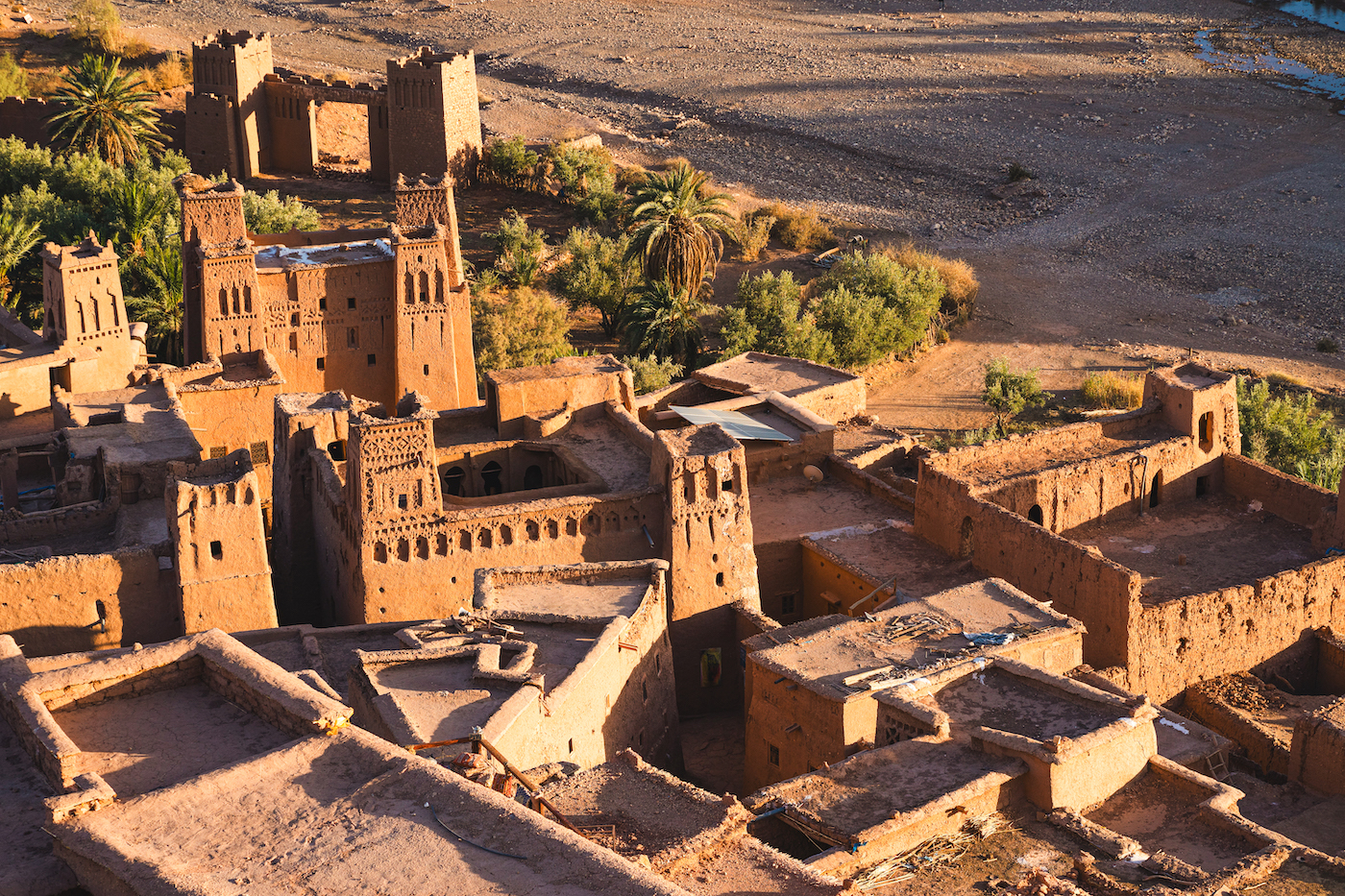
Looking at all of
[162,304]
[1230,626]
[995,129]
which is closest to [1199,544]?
[1230,626]

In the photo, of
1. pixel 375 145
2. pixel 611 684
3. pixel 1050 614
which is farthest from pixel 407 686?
pixel 375 145

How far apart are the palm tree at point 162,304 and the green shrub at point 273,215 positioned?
3.73 meters

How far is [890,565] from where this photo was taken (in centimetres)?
2858

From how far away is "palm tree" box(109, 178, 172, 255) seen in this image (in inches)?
1837

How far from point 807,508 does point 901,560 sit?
2.81m

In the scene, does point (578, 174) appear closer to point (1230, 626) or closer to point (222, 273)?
point (222, 273)

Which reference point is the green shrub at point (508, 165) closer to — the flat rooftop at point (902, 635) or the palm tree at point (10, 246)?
the palm tree at point (10, 246)

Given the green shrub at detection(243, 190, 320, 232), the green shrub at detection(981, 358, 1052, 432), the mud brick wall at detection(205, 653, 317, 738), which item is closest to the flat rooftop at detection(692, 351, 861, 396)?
the green shrub at detection(981, 358, 1052, 432)

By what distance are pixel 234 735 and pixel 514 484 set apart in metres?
14.1

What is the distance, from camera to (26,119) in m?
57.8

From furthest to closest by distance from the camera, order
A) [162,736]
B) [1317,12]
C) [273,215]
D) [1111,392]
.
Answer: [1317,12]
[273,215]
[1111,392]
[162,736]

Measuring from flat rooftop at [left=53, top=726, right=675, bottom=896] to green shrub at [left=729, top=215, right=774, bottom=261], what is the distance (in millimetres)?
40587

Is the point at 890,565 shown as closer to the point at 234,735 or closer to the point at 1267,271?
the point at 234,735

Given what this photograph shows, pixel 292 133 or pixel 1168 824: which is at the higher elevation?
pixel 292 133
